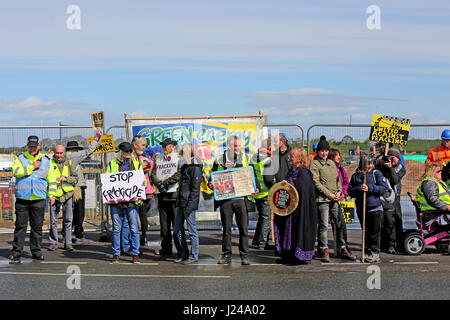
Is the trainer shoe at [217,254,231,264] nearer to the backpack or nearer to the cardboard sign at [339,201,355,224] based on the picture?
the cardboard sign at [339,201,355,224]

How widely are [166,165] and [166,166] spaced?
0.06 ft

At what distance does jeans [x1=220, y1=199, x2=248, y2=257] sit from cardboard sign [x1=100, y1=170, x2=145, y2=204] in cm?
151

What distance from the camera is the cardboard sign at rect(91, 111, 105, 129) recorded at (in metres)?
14.5

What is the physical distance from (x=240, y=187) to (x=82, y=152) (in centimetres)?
407

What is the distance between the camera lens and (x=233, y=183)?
11234 mm

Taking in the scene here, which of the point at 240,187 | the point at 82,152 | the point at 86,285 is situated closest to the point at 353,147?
the point at 240,187

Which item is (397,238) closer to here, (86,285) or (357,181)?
(357,181)

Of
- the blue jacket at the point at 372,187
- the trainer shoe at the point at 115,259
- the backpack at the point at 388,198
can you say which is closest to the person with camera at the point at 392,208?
the backpack at the point at 388,198

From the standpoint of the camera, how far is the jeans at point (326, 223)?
37.9 feet

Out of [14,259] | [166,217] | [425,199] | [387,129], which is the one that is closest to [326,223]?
[425,199]

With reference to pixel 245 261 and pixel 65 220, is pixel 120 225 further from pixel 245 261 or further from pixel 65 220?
pixel 245 261

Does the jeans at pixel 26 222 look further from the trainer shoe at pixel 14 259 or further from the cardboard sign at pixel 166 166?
the cardboard sign at pixel 166 166

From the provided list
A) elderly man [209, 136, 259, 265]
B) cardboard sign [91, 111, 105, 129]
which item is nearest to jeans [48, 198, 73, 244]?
cardboard sign [91, 111, 105, 129]

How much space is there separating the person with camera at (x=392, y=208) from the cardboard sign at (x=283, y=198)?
193cm
